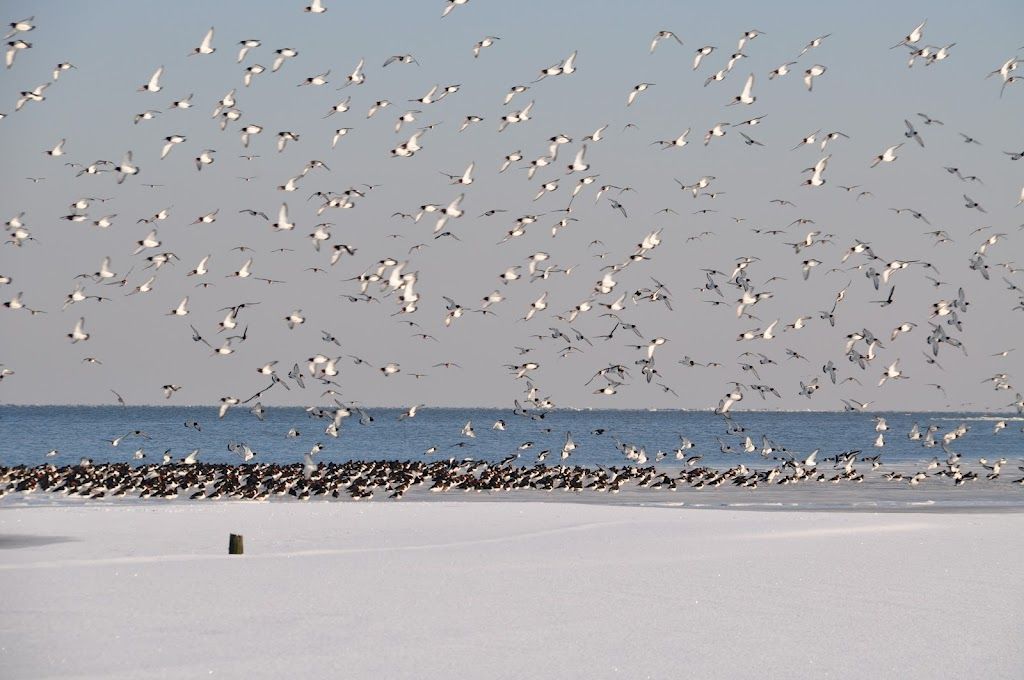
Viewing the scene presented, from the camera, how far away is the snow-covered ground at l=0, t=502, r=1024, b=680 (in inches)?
603

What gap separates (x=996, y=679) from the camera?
14758 mm

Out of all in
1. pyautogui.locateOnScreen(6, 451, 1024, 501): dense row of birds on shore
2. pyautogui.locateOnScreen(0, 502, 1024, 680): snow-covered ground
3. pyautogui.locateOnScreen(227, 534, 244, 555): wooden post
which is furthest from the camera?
pyautogui.locateOnScreen(6, 451, 1024, 501): dense row of birds on shore

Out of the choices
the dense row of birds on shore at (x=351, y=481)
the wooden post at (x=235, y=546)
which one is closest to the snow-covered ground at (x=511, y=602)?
the wooden post at (x=235, y=546)

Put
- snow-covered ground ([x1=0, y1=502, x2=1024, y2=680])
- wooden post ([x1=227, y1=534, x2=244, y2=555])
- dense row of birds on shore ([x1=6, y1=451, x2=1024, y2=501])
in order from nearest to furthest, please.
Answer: snow-covered ground ([x1=0, y1=502, x2=1024, y2=680]) < wooden post ([x1=227, y1=534, x2=244, y2=555]) < dense row of birds on shore ([x1=6, y1=451, x2=1024, y2=501])

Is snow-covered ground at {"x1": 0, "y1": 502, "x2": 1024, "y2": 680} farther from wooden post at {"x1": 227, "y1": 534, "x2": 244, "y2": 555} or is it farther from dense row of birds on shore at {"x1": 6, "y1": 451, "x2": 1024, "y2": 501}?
dense row of birds on shore at {"x1": 6, "y1": 451, "x2": 1024, "y2": 501}

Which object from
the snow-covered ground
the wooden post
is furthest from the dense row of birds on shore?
the wooden post

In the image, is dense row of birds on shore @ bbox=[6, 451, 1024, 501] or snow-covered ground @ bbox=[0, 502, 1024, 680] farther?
dense row of birds on shore @ bbox=[6, 451, 1024, 501]

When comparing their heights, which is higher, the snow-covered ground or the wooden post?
the wooden post

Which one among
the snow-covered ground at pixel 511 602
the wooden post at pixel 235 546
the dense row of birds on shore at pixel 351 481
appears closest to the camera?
the snow-covered ground at pixel 511 602

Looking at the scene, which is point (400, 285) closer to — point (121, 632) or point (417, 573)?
point (417, 573)

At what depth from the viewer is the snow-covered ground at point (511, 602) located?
15328 millimetres

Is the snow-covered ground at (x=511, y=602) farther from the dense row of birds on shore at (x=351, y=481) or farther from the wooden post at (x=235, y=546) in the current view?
the dense row of birds on shore at (x=351, y=481)

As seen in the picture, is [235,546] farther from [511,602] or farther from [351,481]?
[351,481]

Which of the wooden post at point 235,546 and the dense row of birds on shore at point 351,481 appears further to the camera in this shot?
the dense row of birds on shore at point 351,481
